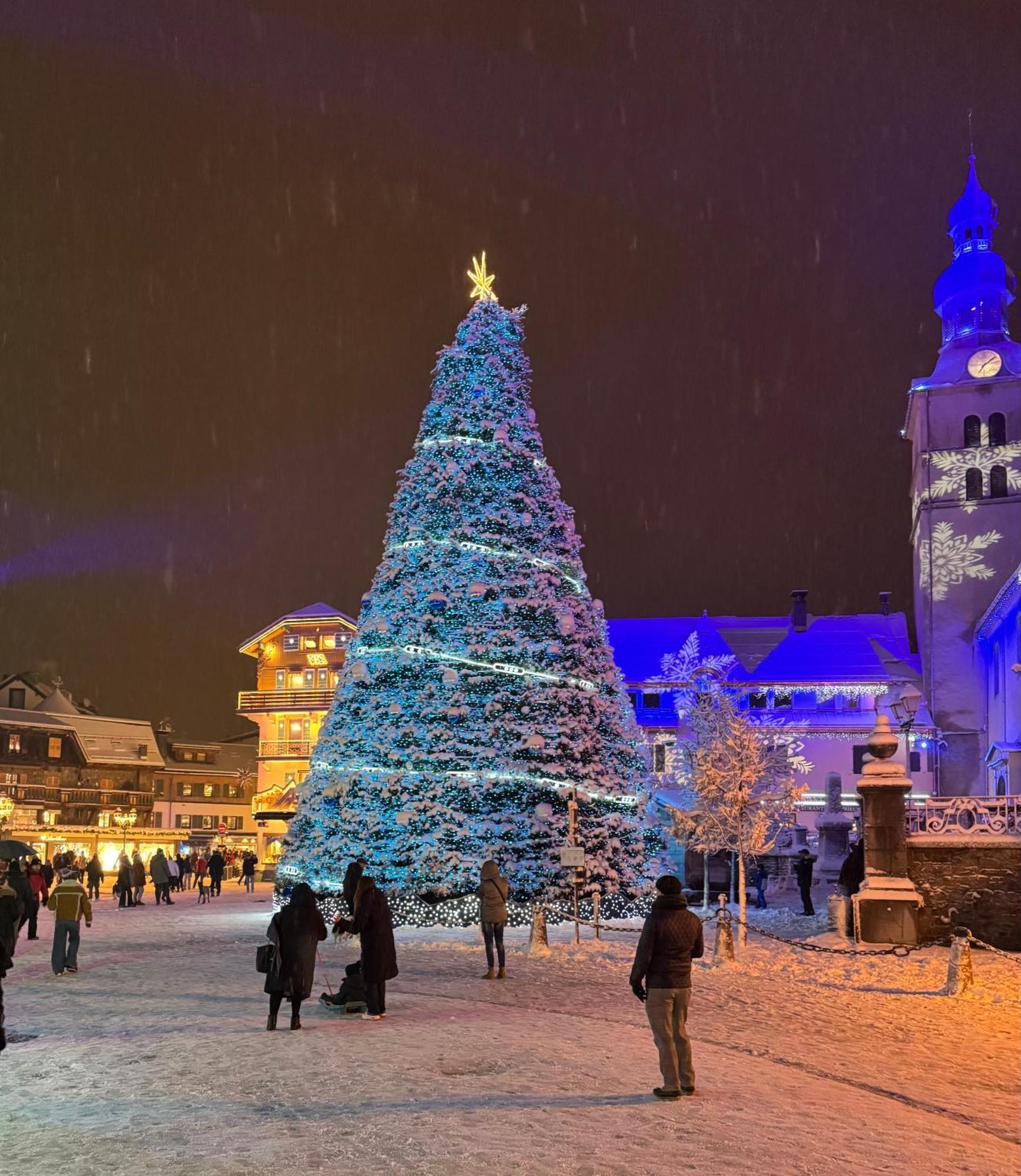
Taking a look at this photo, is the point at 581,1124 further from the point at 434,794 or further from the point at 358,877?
the point at 434,794

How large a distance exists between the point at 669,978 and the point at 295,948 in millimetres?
4754

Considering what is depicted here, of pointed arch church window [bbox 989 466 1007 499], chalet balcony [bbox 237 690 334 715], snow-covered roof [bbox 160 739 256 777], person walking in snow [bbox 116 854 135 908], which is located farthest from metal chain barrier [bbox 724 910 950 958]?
snow-covered roof [bbox 160 739 256 777]

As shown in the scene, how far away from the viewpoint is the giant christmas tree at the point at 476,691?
23641 millimetres

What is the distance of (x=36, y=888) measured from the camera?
31.3 meters

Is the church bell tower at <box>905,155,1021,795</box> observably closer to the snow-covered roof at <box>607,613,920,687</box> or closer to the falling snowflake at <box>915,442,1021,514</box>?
the falling snowflake at <box>915,442,1021,514</box>

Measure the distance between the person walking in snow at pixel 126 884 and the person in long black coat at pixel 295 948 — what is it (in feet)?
80.8

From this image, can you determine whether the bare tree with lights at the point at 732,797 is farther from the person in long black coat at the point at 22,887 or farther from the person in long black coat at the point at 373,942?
the person in long black coat at the point at 22,887

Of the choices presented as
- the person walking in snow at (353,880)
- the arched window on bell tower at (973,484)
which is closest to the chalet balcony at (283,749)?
the arched window on bell tower at (973,484)

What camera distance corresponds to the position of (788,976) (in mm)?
16922

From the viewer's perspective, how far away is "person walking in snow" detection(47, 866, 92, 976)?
1745 cm

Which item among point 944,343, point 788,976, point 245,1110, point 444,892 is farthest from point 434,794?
point 944,343

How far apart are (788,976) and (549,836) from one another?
7448 millimetres

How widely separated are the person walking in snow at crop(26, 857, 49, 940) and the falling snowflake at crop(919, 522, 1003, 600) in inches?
1903

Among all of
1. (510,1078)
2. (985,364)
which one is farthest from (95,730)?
(510,1078)
